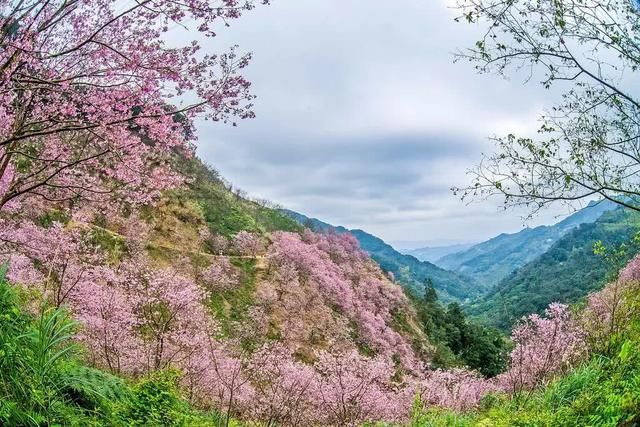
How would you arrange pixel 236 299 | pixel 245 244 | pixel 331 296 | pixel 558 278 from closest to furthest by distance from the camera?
pixel 236 299 → pixel 331 296 → pixel 245 244 → pixel 558 278

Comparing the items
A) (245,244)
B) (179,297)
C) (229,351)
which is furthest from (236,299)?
(179,297)

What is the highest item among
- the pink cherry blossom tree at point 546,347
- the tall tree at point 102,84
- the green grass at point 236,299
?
the tall tree at point 102,84

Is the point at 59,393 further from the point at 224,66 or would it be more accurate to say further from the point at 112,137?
the point at 224,66

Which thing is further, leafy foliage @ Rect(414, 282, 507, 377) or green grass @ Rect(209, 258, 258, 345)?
leafy foliage @ Rect(414, 282, 507, 377)

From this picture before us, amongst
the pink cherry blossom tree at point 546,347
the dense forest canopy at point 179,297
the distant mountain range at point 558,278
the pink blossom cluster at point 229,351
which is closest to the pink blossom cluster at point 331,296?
the dense forest canopy at point 179,297

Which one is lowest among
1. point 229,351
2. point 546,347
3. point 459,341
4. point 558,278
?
point 459,341

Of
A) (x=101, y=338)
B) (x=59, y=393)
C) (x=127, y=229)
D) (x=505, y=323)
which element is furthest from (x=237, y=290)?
(x=505, y=323)

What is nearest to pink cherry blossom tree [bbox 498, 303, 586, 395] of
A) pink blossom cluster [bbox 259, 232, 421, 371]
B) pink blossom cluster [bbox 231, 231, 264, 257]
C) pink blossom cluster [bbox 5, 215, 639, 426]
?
pink blossom cluster [bbox 5, 215, 639, 426]

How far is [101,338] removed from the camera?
1255cm

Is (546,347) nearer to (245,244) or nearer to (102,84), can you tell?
(102,84)

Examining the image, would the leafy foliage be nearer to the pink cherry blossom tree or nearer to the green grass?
the green grass

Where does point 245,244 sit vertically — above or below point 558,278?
above

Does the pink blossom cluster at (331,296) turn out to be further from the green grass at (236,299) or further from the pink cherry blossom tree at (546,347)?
the pink cherry blossom tree at (546,347)

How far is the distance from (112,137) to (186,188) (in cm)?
3601
